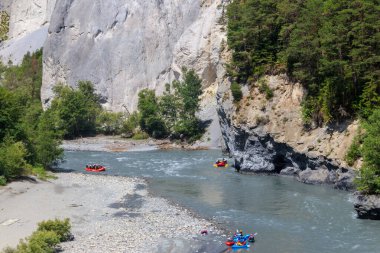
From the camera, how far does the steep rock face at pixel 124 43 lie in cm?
8350

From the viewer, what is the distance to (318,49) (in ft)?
144

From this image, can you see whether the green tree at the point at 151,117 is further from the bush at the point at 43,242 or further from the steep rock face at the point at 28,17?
the steep rock face at the point at 28,17

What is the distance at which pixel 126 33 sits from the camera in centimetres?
9094

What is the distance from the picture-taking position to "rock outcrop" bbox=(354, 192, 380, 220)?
3153 cm

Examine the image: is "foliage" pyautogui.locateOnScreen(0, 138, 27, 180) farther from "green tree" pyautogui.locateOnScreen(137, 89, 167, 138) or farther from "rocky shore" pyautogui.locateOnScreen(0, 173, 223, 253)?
"green tree" pyautogui.locateOnScreen(137, 89, 167, 138)

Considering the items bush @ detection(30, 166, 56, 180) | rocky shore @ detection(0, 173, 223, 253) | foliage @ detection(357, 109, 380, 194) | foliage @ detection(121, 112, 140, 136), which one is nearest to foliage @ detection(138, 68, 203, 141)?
foliage @ detection(121, 112, 140, 136)

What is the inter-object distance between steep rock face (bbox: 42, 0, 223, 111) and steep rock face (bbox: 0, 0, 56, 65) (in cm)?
1666

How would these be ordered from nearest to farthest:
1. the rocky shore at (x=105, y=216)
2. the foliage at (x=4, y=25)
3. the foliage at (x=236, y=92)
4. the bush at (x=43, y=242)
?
the bush at (x=43, y=242) → the rocky shore at (x=105, y=216) → the foliage at (x=236, y=92) → the foliage at (x=4, y=25)

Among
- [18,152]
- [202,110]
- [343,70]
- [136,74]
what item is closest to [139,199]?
[18,152]

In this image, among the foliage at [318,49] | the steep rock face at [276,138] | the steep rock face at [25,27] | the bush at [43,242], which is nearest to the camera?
the bush at [43,242]

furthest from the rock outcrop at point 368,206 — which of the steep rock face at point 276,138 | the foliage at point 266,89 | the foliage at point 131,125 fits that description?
the foliage at point 131,125

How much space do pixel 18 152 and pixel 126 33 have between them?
169 ft

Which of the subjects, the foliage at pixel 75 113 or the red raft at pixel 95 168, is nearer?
the red raft at pixel 95 168

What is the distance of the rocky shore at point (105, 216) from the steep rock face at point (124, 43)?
136ft
